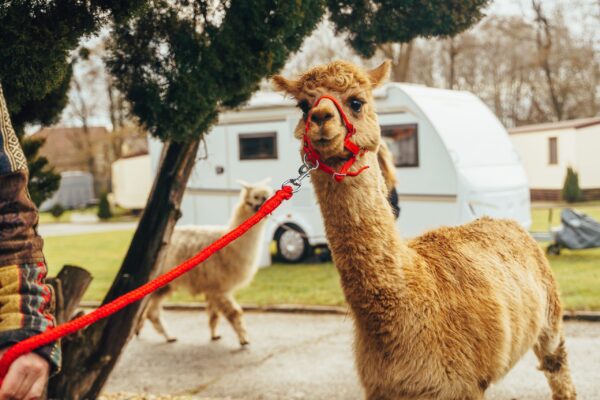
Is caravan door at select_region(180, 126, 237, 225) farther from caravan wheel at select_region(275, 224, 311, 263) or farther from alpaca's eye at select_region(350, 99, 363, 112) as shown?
alpaca's eye at select_region(350, 99, 363, 112)

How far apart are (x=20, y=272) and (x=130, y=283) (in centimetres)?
364

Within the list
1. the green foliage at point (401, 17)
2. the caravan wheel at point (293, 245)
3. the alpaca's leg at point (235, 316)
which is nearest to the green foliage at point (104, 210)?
the caravan wheel at point (293, 245)

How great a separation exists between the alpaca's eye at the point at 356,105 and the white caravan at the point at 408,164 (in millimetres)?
7471

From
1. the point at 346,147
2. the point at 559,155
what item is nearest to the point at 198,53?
the point at 346,147

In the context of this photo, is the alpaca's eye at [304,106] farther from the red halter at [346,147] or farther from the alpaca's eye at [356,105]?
the alpaca's eye at [356,105]

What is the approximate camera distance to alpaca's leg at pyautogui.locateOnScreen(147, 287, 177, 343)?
8067 millimetres

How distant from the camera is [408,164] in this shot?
1187cm

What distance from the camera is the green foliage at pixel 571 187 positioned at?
2530 centimetres

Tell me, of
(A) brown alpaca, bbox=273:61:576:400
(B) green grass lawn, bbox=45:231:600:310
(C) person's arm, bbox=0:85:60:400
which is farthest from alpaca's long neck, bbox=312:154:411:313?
(B) green grass lawn, bbox=45:231:600:310

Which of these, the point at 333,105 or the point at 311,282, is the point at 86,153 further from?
the point at 333,105

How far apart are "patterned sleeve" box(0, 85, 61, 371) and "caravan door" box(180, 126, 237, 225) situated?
38.0 ft

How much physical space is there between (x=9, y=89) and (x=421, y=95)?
29.8ft

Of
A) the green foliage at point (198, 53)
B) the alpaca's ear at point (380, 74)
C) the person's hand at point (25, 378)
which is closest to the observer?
the person's hand at point (25, 378)

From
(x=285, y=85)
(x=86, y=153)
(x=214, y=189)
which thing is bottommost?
(x=214, y=189)
